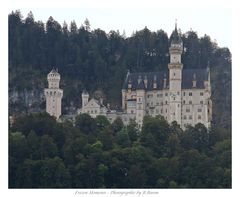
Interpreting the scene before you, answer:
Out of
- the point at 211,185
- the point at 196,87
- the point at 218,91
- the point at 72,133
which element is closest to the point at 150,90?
the point at 196,87

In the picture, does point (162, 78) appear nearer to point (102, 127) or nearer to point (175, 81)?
point (175, 81)

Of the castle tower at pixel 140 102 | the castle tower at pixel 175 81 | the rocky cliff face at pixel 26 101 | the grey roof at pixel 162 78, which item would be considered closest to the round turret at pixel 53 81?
the rocky cliff face at pixel 26 101

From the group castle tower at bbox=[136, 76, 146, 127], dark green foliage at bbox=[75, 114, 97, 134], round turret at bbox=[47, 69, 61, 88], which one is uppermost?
round turret at bbox=[47, 69, 61, 88]

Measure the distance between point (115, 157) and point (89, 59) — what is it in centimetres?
3851

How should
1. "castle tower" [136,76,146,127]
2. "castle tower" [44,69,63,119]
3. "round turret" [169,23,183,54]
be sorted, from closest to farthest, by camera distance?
"castle tower" [136,76,146,127]
"round turret" [169,23,183,54]
"castle tower" [44,69,63,119]

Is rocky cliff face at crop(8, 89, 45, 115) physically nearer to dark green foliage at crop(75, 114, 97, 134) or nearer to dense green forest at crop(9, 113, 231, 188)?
dark green foliage at crop(75, 114, 97, 134)

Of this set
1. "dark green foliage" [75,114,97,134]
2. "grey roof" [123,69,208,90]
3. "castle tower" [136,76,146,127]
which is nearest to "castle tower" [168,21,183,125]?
"grey roof" [123,69,208,90]

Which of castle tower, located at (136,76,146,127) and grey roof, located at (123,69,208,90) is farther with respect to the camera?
grey roof, located at (123,69,208,90)

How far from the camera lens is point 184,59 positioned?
10106 cm

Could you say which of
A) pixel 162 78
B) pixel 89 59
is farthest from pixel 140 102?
pixel 89 59

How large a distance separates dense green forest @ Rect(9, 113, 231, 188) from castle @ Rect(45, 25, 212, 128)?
9523 millimetres

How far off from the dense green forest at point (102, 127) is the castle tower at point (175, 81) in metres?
4.63

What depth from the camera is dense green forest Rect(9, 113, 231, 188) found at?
63441mm

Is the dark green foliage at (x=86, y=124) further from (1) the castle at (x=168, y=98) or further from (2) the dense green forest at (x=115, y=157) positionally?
(1) the castle at (x=168, y=98)
